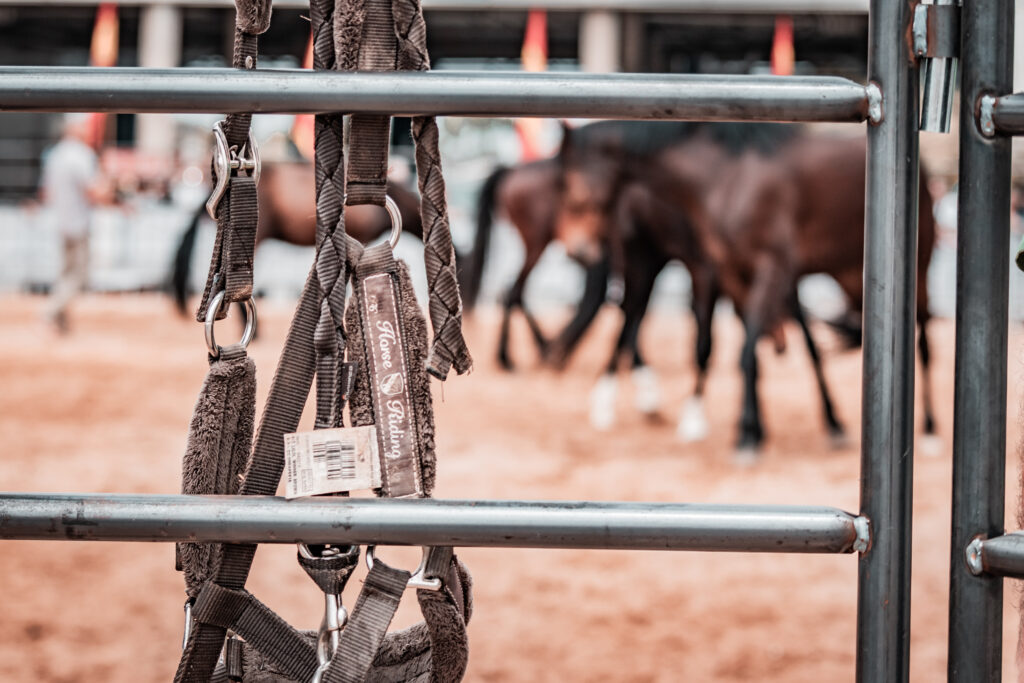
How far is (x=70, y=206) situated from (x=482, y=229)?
334 cm

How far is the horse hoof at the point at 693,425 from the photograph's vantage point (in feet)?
17.5

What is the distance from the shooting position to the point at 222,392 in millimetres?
816

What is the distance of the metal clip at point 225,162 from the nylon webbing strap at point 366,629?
31 cm

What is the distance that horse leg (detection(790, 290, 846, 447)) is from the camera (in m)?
5.20

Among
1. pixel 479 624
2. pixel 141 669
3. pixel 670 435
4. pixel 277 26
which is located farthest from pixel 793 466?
pixel 277 26

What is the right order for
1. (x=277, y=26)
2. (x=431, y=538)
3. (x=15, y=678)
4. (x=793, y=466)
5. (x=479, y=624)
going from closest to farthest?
(x=431, y=538), (x=15, y=678), (x=479, y=624), (x=793, y=466), (x=277, y=26)

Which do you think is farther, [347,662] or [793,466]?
[793,466]

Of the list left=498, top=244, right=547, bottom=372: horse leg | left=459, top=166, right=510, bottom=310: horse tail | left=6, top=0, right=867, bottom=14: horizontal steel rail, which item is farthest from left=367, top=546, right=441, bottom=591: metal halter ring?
left=6, top=0, right=867, bottom=14: horizontal steel rail

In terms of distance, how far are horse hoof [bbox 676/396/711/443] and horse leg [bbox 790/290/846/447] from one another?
2.06 ft

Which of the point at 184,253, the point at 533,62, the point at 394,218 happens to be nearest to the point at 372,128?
the point at 394,218

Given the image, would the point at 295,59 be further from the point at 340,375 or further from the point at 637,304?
the point at 340,375

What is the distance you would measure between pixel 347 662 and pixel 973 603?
1.48ft

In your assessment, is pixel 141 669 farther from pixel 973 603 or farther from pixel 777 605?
pixel 973 603

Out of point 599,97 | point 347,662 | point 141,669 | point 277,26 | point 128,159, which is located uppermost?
point 277,26
